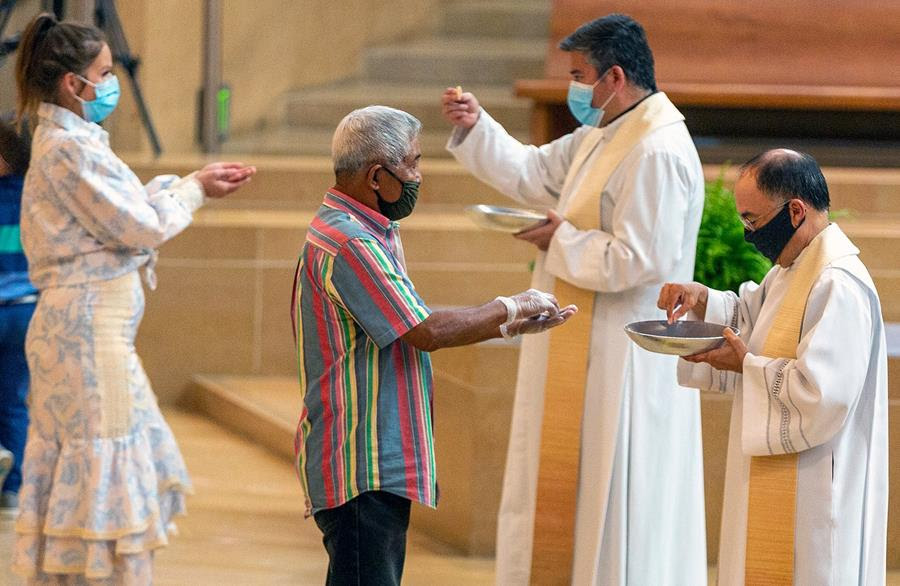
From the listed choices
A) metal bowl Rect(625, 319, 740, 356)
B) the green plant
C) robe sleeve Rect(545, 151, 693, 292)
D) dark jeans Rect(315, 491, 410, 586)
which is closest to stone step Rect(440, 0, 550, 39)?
the green plant

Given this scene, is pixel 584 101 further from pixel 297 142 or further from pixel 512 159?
pixel 297 142

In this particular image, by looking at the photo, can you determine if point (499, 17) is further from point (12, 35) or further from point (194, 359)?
point (12, 35)

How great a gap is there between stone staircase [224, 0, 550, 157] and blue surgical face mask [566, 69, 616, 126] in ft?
13.7

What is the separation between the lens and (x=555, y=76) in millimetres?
7043

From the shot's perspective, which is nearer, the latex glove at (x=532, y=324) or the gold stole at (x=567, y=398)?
the latex glove at (x=532, y=324)

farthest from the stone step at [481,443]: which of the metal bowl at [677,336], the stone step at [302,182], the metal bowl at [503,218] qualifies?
the stone step at [302,182]

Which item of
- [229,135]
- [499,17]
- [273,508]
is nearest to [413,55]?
[499,17]

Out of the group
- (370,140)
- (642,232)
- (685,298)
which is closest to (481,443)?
(642,232)

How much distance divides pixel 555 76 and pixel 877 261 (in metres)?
1.90

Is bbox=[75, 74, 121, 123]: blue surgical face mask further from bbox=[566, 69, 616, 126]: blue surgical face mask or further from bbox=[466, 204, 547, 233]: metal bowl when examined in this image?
bbox=[566, 69, 616, 126]: blue surgical face mask

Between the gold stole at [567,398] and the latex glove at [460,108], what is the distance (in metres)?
0.37

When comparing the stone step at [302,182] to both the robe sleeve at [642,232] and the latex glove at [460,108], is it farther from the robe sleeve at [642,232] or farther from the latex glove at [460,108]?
the robe sleeve at [642,232]

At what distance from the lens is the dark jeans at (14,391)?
518cm

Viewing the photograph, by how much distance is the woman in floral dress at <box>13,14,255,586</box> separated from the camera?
146 inches
